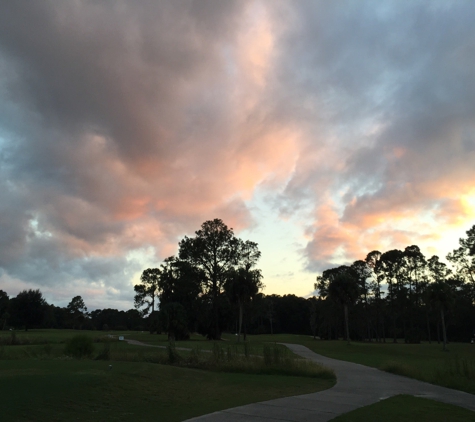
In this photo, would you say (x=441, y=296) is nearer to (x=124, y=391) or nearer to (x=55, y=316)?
(x=124, y=391)

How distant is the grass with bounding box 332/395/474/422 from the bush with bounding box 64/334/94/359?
15.5m

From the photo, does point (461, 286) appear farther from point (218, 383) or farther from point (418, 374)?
point (218, 383)

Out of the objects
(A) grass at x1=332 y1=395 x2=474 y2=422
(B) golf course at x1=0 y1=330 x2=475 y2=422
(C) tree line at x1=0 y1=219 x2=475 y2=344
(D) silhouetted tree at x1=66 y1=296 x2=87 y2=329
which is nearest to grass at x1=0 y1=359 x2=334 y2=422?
(B) golf course at x1=0 y1=330 x2=475 y2=422

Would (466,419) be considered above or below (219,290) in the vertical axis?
below

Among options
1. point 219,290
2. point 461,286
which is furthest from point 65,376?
point 461,286

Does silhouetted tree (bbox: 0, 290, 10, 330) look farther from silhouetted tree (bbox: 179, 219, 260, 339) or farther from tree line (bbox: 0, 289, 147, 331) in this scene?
silhouetted tree (bbox: 179, 219, 260, 339)

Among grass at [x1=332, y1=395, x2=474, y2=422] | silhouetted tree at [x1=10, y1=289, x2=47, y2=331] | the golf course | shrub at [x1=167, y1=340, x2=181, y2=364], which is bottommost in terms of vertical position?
grass at [x1=332, y1=395, x2=474, y2=422]

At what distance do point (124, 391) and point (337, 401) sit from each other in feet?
18.7

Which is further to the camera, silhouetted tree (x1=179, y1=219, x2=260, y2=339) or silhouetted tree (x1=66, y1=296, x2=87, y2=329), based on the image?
silhouetted tree (x1=66, y1=296, x2=87, y2=329)

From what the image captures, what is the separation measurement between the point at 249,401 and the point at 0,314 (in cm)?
10861

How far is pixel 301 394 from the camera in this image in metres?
12.7

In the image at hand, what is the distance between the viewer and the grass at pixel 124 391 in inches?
349

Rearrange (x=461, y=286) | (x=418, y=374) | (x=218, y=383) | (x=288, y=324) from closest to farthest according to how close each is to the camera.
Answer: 1. (x=218, y=383)
2. (x=418, y=374)
3. (x=461, y=286)
4. (x=288, y=324)

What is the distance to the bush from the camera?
21547 millimetres
